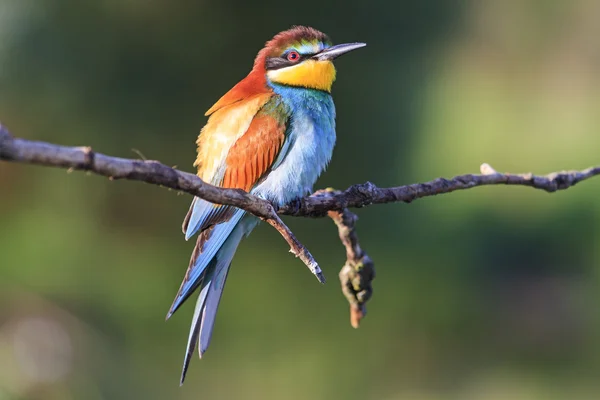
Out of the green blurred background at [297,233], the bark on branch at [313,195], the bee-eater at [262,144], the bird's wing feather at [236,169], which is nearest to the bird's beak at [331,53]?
the bee-eater at [262,144]

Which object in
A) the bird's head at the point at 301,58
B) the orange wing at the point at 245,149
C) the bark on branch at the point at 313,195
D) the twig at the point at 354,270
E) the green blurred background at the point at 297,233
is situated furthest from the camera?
the green blurred background at the point at 297,233

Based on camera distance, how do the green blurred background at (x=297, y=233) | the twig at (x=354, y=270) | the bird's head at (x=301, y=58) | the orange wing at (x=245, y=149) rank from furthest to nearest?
the green blurred background at (x=297, y=233) → the bird's head at (x=301, y=58) → the orange wing at (x=245, y=149) → the twig at (x=354, y=270)

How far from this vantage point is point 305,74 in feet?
5.69

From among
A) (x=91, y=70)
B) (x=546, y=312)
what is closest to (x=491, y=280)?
(x=546, y=312)

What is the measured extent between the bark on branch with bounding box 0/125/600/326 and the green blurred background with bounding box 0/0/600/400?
3.37 ft

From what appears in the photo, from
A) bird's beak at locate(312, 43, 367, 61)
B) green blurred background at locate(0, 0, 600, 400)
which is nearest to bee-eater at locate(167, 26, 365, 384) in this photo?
bird's beak at locate(312, 43, 367, 61)

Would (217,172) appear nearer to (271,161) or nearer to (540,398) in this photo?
(271,161)

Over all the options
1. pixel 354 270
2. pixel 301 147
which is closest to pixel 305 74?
pixel 301 147

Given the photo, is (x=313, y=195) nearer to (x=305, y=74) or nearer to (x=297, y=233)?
(x=305, y=74)

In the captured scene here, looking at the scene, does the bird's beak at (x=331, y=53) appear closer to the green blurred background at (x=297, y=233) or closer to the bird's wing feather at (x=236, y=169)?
the bird's wing feather at (x=236, y=169)

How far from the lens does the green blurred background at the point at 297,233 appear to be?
98.7 inches

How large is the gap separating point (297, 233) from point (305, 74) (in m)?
1.04

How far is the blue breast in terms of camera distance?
5.33 feet

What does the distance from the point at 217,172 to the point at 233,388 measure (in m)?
1.26
